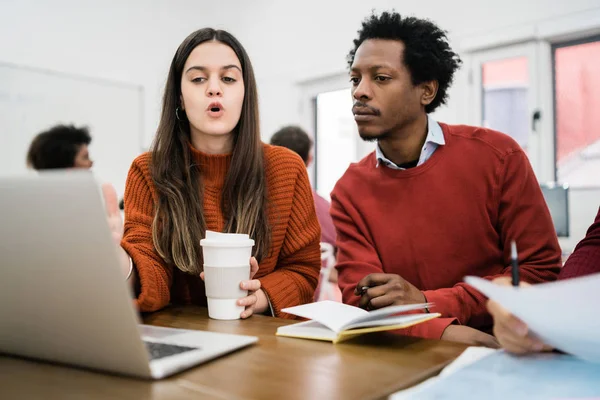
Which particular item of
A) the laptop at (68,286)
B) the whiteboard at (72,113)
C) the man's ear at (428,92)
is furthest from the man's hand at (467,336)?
the whiteboard at (72,113)

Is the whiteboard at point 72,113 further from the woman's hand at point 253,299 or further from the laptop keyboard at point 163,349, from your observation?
the laptop keyboard at point 163,349

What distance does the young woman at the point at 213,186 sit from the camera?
4.09ft

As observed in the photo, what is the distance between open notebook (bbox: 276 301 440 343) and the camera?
2.56 feet

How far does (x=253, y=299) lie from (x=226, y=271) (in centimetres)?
8

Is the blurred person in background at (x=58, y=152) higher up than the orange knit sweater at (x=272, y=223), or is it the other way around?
the blurred person in background at (x=58, y=152)

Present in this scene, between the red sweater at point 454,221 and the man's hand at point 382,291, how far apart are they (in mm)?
214

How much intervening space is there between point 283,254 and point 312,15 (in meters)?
3.56

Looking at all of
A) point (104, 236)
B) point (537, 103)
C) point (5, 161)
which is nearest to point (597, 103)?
point (537, 103)

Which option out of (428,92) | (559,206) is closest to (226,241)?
(428,92)

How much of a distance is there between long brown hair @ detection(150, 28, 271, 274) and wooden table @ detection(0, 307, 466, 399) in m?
0.49

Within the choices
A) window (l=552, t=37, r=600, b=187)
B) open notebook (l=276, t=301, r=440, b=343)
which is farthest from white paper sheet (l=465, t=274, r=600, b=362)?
window (l=552, t=37, r=600, b=187)

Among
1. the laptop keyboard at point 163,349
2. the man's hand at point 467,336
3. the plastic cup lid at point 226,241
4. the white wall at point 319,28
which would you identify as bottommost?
the man's hand at point 467,336

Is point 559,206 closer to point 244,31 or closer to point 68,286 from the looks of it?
point 68,286

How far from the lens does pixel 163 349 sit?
702 mm
